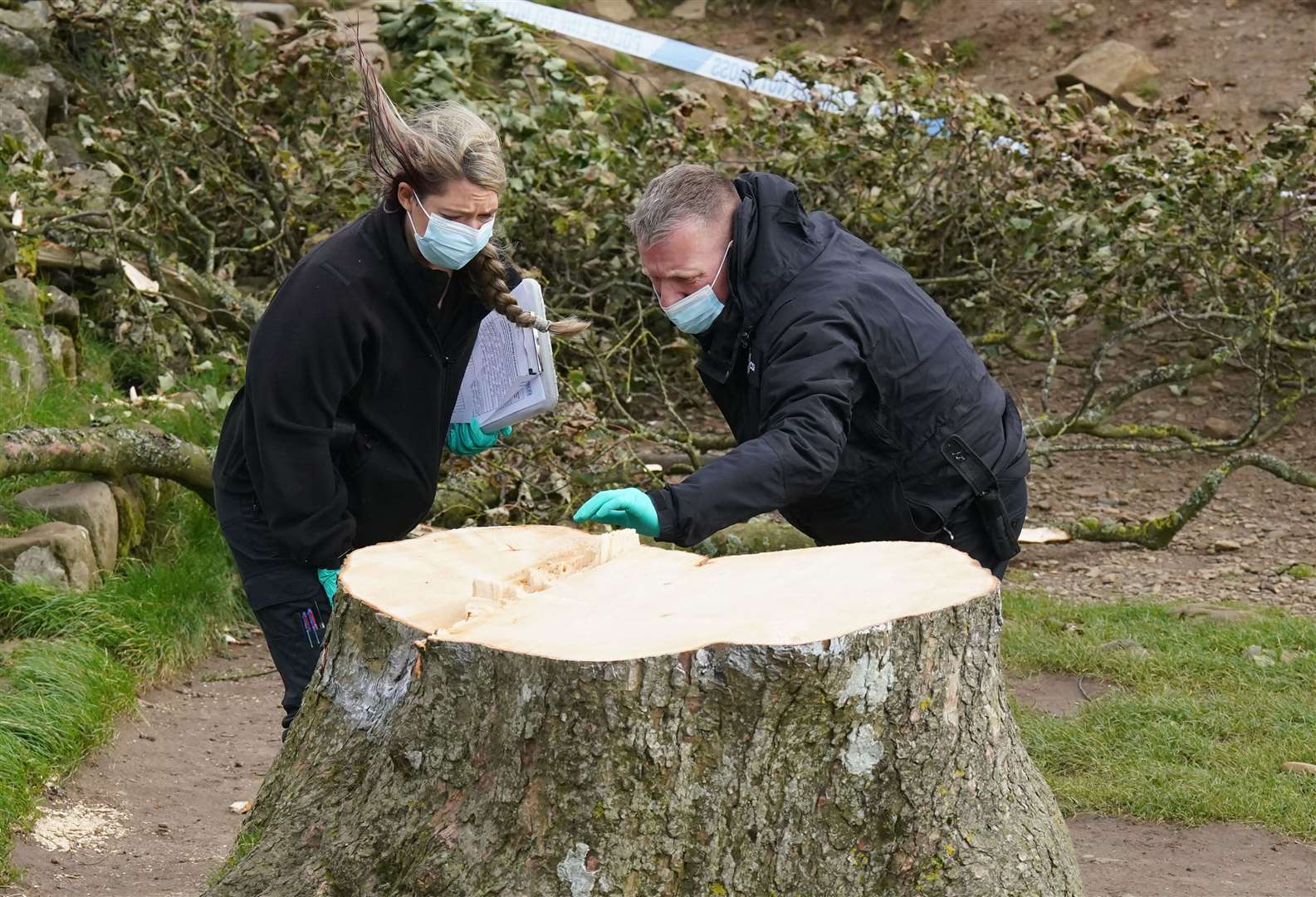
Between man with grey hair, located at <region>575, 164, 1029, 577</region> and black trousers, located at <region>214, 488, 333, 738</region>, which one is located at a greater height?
man with grey hair, located at <region>575, 164, 1029, 577</region>

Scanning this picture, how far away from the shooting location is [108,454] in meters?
4.45

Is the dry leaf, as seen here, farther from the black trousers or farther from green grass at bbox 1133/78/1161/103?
green grass at bbox 1133/78/1161/103

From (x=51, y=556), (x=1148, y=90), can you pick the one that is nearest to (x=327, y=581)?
(x=51, y=556)

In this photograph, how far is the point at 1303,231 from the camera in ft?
21.1

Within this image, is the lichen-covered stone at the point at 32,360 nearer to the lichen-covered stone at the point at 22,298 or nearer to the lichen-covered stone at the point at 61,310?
the lichen-covered stone at the point at 22,298

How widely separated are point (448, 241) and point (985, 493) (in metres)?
1.22

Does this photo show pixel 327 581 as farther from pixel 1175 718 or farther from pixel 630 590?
pixel 1175 718

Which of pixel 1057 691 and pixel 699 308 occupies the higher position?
pixel 699 308

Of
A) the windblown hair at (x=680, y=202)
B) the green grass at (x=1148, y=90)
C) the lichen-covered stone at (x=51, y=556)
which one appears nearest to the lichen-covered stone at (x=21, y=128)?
the lichen-covered stone at (x=51, y=556)

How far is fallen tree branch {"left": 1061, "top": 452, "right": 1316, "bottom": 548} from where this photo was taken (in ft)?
18.4

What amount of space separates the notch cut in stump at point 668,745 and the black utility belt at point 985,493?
1.43ft

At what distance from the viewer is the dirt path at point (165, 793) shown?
3.15 m

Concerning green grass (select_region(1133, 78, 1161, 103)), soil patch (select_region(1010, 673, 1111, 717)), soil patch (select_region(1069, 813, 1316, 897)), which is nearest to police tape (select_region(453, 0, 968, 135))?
green grass (select_region(1133, 78, 1161, 103))

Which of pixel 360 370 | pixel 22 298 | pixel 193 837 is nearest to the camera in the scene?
pixel 360 370
